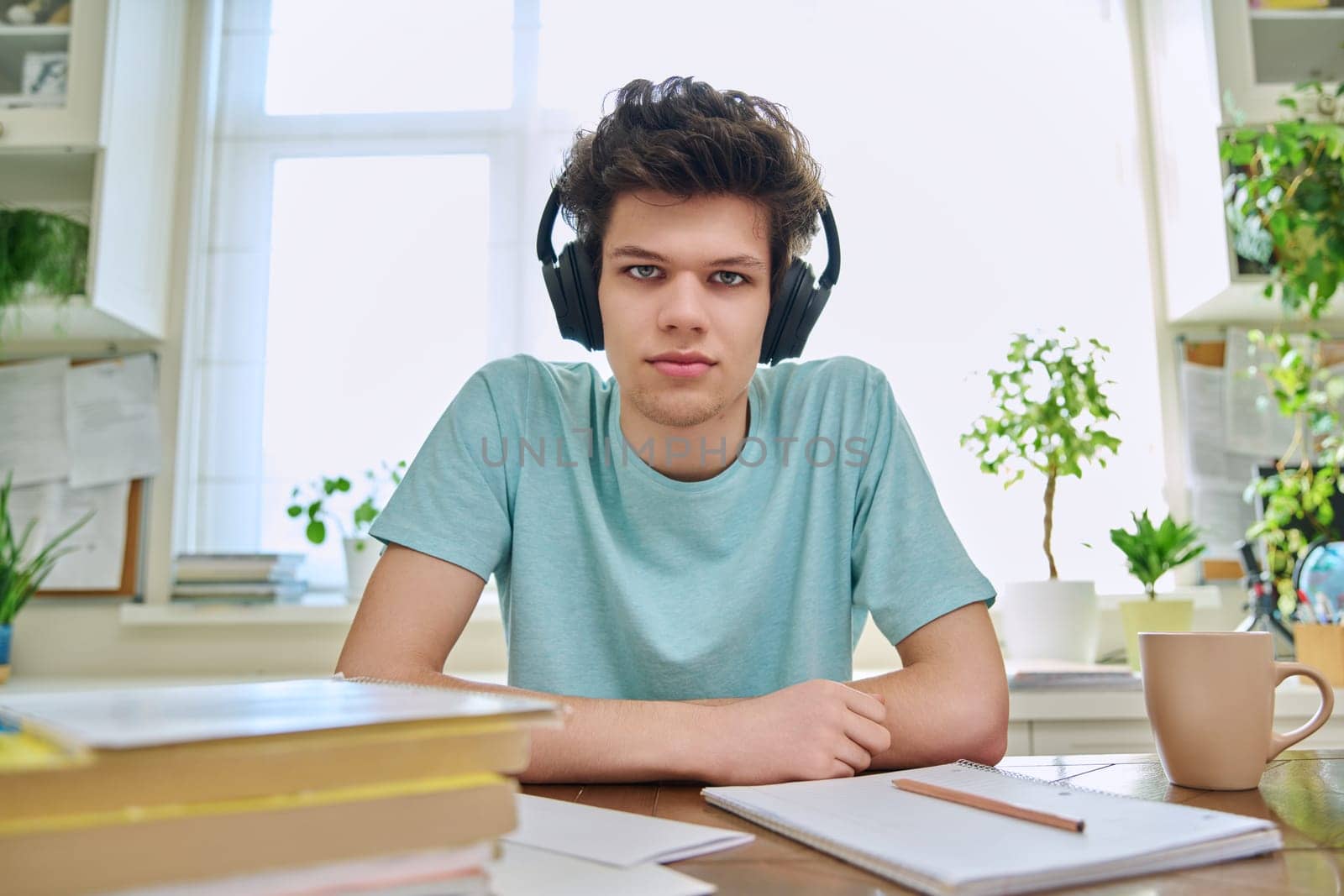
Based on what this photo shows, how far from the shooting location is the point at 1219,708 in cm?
67

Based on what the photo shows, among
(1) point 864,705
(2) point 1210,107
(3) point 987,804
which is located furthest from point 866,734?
(2) point 1210,107

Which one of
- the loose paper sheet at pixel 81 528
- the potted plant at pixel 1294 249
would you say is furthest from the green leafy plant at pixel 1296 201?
the loose paper sheet at pixel 81 528

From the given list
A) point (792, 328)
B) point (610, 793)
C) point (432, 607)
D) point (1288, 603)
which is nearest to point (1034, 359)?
point (1288, 603)

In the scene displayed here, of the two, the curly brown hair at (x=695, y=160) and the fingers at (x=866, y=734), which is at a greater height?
the curly brown hair at (x=695, y=160)

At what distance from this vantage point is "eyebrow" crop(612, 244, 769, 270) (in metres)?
1.09

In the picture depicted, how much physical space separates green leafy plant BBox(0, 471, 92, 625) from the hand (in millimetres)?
1946

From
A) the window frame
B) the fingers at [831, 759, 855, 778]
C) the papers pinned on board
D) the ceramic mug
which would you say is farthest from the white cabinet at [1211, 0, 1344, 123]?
the papers pinned on board

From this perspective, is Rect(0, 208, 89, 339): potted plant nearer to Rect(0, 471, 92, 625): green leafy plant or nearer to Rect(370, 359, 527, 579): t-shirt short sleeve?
Rect(0, 471, 92, 625): green leafy plant

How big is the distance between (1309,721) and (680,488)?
0.67m

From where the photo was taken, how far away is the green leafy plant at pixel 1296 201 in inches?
73.0

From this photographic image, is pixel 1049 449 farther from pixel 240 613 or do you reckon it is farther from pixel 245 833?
pixel 245 833

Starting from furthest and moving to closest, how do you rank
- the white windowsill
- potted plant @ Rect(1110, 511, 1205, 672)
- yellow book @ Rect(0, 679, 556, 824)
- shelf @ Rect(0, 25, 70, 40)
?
the white windowsill
shelf @ Rect(0, 25, 70, 40)
potted plant @ Rect(1110, 511, 1205, 672)
yellow book @ Rect(0, 679, 556, 824)

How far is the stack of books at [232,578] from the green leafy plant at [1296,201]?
2139 millimetres

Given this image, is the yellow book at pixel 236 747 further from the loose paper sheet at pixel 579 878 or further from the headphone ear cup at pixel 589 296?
the headphone ear cup at pixel 589 296
